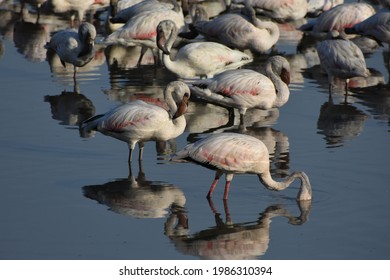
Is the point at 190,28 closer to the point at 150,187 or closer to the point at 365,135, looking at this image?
the point at 365,135

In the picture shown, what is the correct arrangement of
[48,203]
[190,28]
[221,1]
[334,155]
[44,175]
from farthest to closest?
[221,1]
[190,28]
[334,155]
[44,175]
[48,203]

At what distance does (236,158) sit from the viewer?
10750 millimetres

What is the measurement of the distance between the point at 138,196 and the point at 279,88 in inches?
148

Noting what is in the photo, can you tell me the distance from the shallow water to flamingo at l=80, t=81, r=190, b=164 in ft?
1.28

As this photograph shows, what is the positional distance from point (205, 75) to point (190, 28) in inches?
117

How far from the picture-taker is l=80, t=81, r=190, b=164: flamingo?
11930 mm

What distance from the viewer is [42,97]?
15.7 m

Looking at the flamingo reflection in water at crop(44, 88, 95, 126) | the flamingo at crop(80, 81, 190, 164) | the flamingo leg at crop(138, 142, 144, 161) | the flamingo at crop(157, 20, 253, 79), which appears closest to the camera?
the flamingo at crop(80, 81, 190, 164)

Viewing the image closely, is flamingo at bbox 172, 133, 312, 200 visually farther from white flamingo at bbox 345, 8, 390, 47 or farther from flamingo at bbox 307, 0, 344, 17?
flamingo at bbox 307, 0, 344, 17

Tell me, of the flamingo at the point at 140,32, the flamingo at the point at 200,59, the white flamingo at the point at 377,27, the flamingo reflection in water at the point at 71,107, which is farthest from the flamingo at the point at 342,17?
the flamingo reflection in water at the point at 71,107

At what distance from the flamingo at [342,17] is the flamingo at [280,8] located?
619 millimetres

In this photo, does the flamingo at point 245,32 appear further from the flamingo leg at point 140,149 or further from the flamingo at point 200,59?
the flamingo leg at point 140,149

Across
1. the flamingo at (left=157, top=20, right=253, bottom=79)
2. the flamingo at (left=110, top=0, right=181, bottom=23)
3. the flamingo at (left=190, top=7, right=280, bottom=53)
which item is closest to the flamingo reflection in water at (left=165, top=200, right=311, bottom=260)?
the flamingo at (left=157, top=20, right=253, bottom=79)
